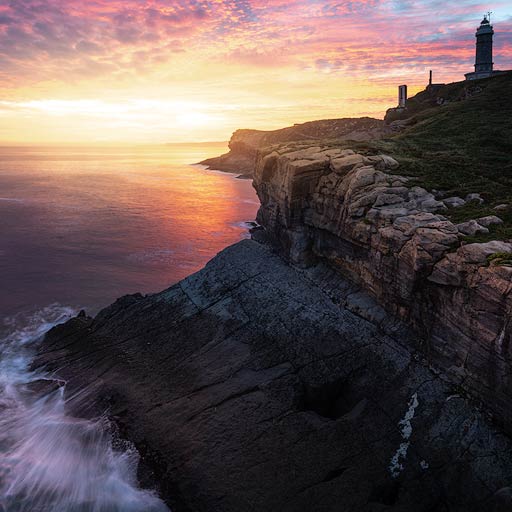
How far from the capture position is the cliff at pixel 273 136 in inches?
5069

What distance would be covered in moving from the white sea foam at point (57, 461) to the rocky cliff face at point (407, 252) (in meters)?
12.6

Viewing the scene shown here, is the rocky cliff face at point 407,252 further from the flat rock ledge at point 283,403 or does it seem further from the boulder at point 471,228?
the flat rock ledge at point 283,403

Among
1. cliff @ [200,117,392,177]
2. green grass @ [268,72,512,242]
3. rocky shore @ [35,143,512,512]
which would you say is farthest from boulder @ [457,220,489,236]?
cliff @ [200,117,392,177]

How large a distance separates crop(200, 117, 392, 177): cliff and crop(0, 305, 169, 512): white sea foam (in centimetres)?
9646

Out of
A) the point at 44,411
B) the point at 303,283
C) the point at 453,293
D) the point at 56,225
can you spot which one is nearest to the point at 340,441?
the point at 453,293

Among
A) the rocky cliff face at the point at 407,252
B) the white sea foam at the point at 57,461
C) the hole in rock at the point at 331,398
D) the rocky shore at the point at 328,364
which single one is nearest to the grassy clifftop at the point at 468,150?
the rocky cliff face at the point at 407,252

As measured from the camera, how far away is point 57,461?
19.1m

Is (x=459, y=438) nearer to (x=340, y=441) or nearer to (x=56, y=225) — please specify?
(x=340, y=441)

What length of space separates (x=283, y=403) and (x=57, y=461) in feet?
34.4

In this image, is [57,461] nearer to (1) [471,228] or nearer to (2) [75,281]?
(1) [471,228]

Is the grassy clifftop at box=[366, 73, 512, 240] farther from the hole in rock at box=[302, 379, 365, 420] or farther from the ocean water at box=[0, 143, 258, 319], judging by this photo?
the ocean water at box=[0, 143, 258, 319]

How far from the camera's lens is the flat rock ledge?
583 inches

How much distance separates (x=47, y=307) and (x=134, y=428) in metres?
20.3

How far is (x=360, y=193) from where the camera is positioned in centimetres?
2395
